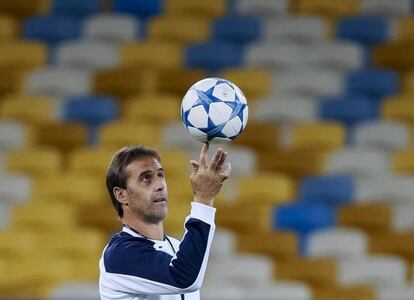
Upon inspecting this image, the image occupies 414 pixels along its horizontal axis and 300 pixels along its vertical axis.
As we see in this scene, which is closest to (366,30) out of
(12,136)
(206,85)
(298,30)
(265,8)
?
(298,30)

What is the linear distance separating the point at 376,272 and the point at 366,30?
8.37 feet

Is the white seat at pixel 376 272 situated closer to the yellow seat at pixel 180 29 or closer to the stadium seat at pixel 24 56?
the yellow seat at pixel 180 29

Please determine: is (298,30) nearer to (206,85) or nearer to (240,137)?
(240,137)

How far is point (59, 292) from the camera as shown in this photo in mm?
7496

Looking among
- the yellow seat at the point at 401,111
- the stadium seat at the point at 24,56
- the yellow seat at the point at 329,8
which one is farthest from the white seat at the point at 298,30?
the stadium seat at the point at 24,56

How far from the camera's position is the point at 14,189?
8.61 m

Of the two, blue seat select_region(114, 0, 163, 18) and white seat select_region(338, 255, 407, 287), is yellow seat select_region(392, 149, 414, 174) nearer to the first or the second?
white seat select_region(338, 255, 407, 287)

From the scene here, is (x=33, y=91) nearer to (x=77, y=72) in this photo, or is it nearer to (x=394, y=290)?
(x=77, y=72)

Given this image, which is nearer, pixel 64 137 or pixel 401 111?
pixel 401 111

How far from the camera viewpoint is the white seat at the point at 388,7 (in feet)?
30.6

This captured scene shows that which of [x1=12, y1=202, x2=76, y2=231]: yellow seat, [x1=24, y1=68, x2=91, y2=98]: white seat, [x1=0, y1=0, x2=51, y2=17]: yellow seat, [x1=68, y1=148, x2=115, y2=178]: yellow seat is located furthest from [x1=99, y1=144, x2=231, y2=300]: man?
[x1=0, y1=0, x2=51, y2=17]: yellow seat

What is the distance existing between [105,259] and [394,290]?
3.69 m

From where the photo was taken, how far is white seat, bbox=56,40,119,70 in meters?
9.65


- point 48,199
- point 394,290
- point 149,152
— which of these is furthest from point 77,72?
point 149,152
